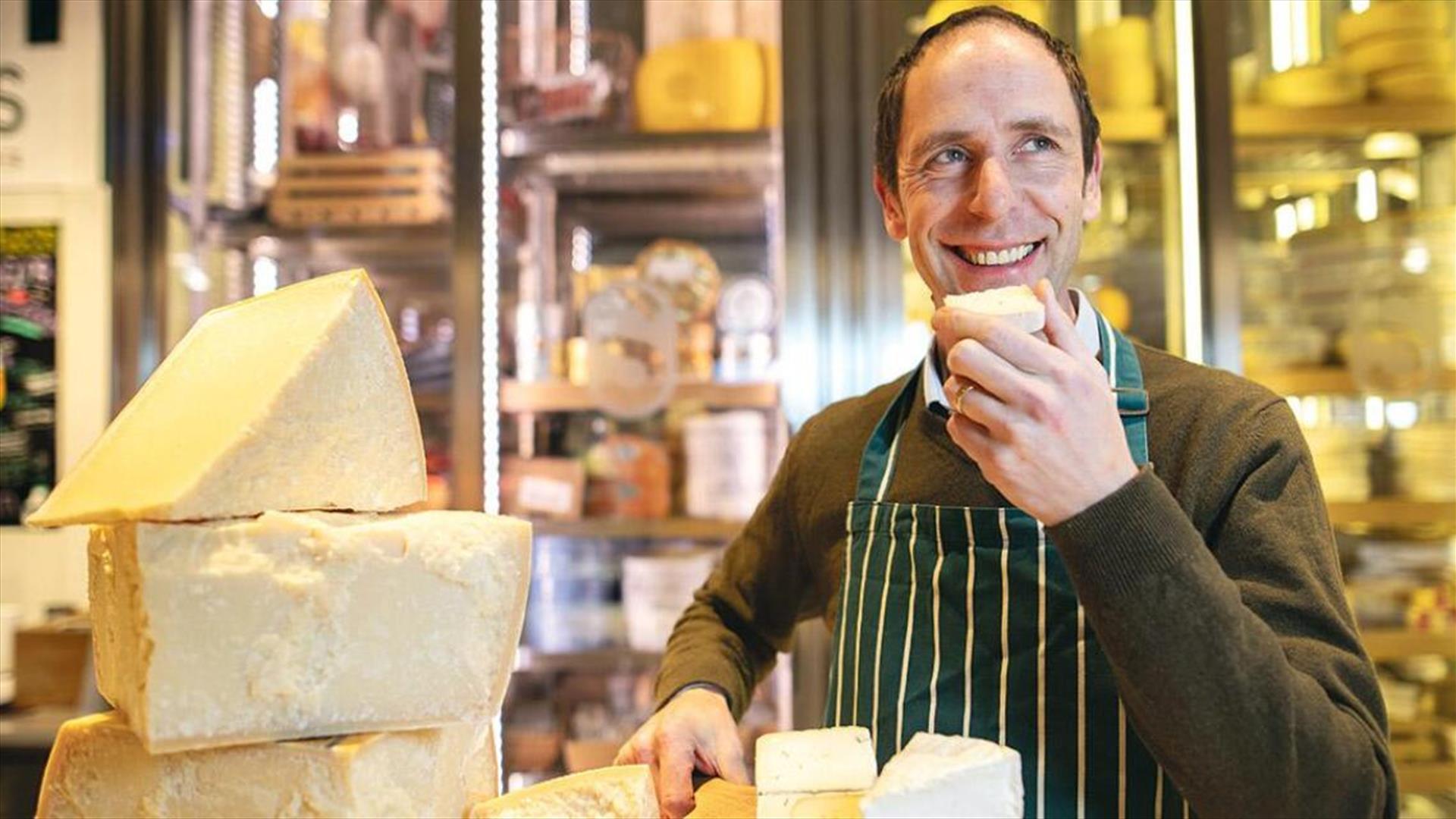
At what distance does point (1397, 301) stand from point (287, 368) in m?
2.60

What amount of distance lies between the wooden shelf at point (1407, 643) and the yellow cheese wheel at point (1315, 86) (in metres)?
1.23

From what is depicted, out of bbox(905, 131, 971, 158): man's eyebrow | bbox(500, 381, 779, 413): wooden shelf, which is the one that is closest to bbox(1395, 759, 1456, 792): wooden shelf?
bbox(500, 381, 779, 413): wooden shelf

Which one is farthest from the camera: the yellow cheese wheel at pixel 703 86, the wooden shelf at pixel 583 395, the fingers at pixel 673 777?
the yellow cheese wheel at pixel 703 86

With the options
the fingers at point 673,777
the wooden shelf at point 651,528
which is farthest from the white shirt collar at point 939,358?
the wooden shelf at point 651,528

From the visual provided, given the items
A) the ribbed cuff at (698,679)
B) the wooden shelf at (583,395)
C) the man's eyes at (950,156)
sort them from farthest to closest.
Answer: the wooden shelf at (583,395)
the ribbed cuff at (698,679)
the man's eyes at (950,156)

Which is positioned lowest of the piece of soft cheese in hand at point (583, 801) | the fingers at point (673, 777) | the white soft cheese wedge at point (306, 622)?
the fingers at point (673, 777)

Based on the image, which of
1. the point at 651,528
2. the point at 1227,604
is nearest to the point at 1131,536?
the point at 1227,604

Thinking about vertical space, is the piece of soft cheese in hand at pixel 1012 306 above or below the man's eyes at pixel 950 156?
below

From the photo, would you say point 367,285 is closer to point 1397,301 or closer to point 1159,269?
point 1159,269

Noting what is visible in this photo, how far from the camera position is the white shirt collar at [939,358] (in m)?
1.24

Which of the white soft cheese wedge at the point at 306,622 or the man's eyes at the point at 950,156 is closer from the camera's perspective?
the white soft cheese wedge at the point at 306,622

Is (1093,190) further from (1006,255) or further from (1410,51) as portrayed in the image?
(1410,51)

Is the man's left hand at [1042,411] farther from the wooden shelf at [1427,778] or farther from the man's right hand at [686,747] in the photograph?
the wooden shelf at [1427,778]

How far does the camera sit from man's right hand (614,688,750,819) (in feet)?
3.71
